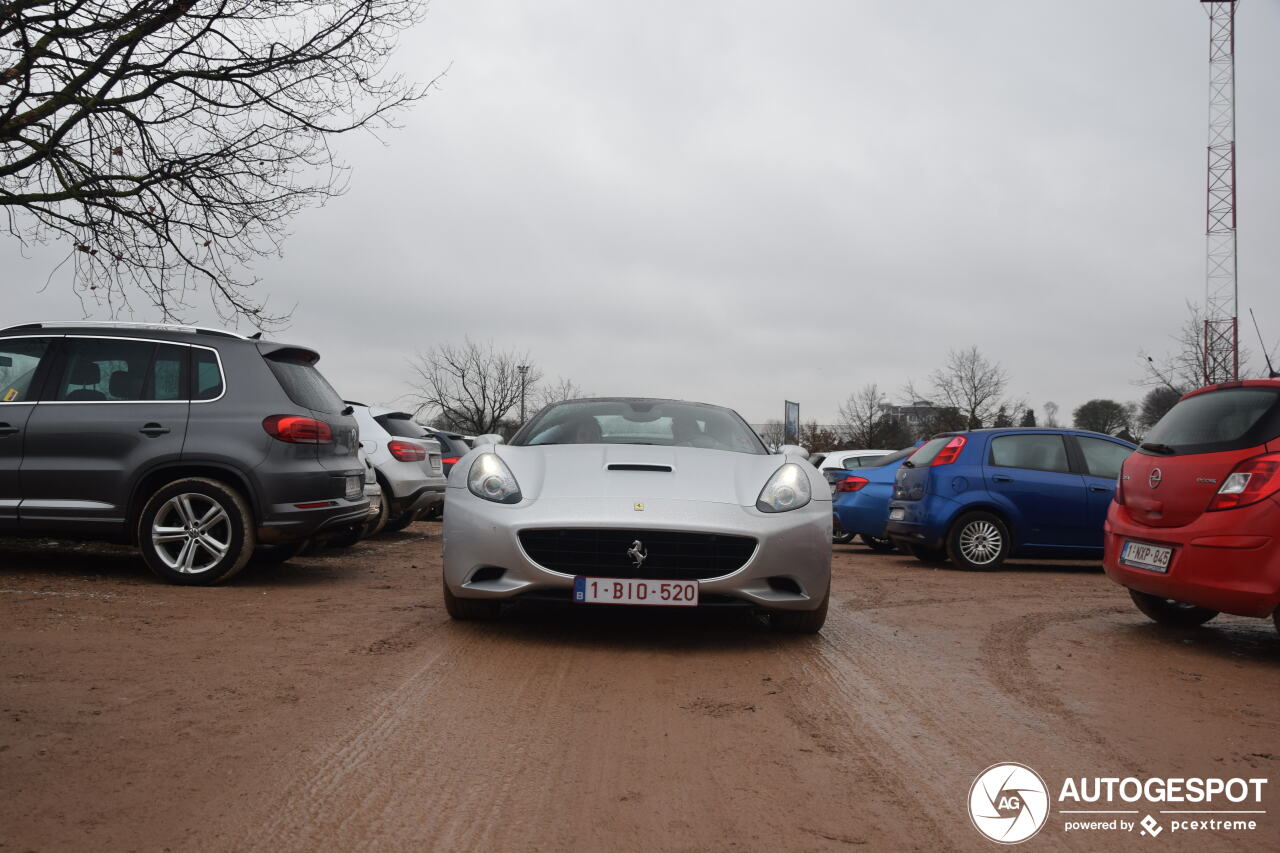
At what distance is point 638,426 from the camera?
6543mm

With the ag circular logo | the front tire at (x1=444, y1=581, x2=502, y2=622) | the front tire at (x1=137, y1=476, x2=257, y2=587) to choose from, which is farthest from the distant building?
the ag circular logo

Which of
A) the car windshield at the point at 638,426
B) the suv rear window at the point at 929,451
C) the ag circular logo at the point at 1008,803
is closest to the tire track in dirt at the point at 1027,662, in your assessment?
the ag circular logo at the point at 1008,803

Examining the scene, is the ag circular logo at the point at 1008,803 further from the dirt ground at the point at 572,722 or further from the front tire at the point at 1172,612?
the front tire at the point at 1172,612

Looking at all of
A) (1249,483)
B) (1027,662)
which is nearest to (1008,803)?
(1027,662)

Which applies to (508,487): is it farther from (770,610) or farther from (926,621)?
(926,621)

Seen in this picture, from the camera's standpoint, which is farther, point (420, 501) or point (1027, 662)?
point (420, 501)

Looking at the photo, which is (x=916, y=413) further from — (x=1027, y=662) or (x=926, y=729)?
(x=926, y=729)

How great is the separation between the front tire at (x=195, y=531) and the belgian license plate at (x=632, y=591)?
10.8 ft

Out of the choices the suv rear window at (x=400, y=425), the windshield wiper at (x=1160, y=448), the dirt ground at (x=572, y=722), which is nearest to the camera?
the dirt ground at (x=572, y=722)

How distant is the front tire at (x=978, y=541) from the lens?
10711 mm

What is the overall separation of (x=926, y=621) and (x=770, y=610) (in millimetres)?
1911

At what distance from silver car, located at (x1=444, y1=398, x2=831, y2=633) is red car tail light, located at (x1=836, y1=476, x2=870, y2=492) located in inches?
290

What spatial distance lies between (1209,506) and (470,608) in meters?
4.15

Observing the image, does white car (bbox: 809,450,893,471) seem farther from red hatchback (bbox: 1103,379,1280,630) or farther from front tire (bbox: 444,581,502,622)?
front tire (bbox: 444,581,502,622)
